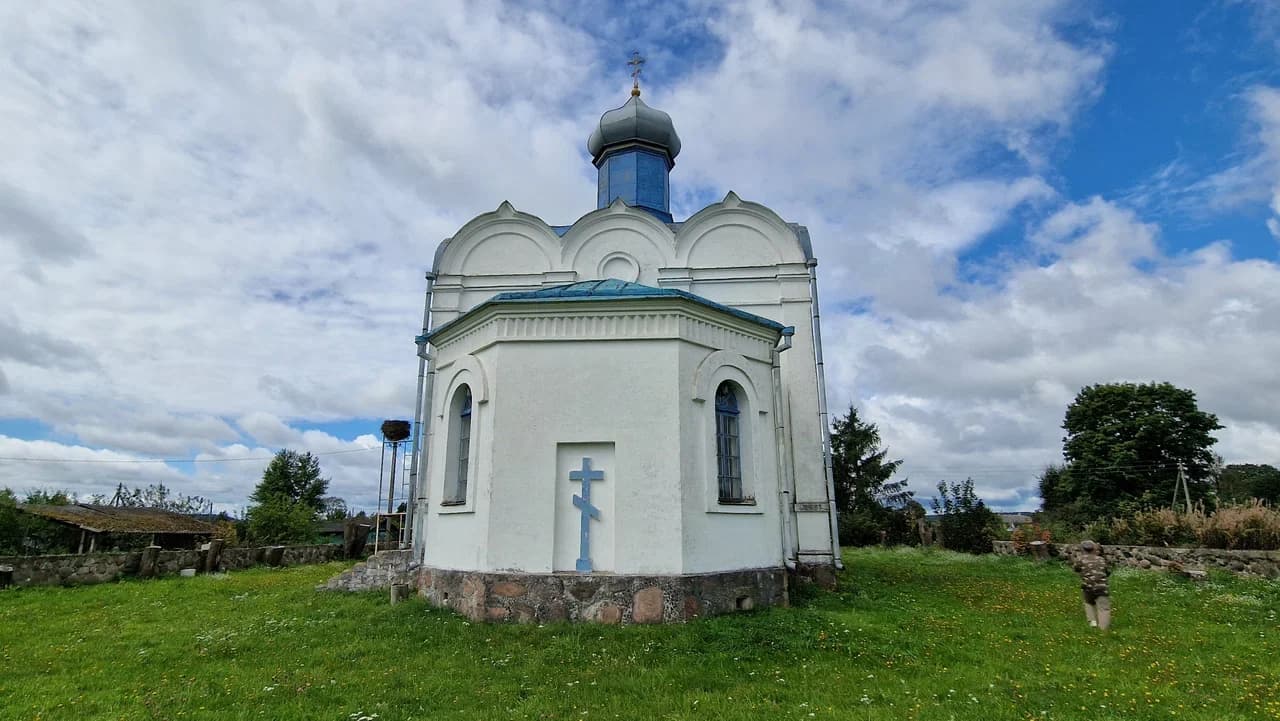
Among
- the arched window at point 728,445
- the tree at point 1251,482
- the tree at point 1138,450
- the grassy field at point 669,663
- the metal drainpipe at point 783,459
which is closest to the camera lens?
the grassy field at point 669,663

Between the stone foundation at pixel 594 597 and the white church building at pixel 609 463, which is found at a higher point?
the white church building at pixel 609 463

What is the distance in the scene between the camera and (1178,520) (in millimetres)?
14992

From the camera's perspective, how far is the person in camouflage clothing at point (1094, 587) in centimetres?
794

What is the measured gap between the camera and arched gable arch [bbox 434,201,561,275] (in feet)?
41.9

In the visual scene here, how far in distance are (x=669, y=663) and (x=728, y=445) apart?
3559mm

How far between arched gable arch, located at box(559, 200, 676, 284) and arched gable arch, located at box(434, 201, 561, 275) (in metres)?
0.37

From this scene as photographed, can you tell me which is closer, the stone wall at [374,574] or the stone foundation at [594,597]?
the stone foundation at [594,597]

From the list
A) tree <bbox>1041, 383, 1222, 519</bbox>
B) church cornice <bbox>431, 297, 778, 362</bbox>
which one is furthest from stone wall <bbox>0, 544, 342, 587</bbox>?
tree <bbox>1041, 383, 1222, 519</bbox>

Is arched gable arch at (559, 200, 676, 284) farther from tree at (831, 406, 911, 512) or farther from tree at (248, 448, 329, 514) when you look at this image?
tree at (248, 448, 329, 514)

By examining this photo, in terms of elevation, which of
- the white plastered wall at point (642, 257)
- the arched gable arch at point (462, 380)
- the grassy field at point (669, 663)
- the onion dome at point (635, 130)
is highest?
the onion dome at point (635, 130)

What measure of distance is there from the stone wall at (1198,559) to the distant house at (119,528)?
2641 centimetres

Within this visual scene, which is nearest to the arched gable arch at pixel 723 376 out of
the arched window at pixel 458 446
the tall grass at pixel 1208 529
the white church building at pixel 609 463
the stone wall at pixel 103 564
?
the white church building at pixel 609 463

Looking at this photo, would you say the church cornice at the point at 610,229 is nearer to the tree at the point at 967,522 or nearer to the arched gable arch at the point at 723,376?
the arched gable arch at the point at 723,376

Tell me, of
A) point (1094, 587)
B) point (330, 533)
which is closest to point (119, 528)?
point (330, 533)
